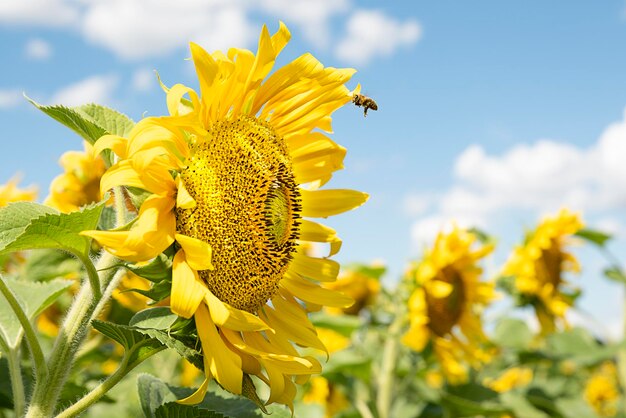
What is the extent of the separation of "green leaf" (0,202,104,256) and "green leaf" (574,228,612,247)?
5.13 m

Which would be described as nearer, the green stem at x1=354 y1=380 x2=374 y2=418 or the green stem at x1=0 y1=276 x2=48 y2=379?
the green stem at x1=0 y1=276 x2=48 y2=379

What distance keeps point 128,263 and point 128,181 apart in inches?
7.4

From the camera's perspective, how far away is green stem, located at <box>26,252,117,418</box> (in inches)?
59.4

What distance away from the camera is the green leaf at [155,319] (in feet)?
5.21

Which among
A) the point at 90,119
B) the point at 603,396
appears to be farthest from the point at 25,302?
the point at 603,396

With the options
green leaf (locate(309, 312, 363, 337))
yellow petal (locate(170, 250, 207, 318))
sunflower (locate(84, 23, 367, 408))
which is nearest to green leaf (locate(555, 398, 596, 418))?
green leaf (locate(309, 312, 363, 337))

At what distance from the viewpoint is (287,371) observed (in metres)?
1.66

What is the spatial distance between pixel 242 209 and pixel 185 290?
0.30 meters

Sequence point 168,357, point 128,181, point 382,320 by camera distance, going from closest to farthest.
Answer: point 128,181 → point 382,320 → point 168,357

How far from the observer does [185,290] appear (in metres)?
1.48

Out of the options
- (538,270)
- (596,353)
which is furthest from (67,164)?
(596,353)

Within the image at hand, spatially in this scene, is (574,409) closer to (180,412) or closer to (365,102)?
(365,102)

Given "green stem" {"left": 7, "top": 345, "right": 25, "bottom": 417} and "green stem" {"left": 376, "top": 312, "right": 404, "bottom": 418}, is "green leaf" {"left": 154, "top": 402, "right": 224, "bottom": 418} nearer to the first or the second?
"green stem" {"left": 7, "top": 345, "right": 25, "bottom": 417}

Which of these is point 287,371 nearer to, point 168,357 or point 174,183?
point 174,183
